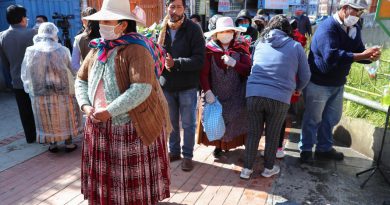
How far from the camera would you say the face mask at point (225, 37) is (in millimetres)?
3662

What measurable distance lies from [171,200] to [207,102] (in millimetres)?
1171

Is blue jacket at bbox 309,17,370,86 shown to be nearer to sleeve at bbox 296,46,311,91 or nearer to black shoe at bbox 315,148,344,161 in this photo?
sleeve at bbox 296,46,311,91

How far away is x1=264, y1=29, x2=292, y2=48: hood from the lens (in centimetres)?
320

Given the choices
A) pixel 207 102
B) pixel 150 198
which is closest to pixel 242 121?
pixel 207 102

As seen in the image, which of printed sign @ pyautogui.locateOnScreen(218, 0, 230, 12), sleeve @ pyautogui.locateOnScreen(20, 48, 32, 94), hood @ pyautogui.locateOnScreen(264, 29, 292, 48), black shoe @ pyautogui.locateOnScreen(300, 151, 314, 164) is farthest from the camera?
printed sign @ pyautogui.locateOnScreen(218, 0, 230, 12)

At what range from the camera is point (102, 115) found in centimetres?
221

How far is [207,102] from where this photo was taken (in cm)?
376

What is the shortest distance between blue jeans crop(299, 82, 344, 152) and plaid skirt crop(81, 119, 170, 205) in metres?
2.07

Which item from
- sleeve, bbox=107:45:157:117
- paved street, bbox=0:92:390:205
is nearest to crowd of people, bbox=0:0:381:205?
sleeve, bbox=107:45:157:117

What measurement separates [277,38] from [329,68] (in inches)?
30.4

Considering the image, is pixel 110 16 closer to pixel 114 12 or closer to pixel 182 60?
pixel 114 12

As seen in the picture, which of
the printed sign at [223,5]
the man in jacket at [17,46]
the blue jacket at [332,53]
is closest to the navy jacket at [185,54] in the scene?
the blue jacket at [332,53]

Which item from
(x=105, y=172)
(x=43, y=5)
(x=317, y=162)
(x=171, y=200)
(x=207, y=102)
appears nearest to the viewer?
(x=105, y=172)

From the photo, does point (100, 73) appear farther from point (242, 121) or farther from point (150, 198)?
point (242, 121)
